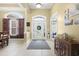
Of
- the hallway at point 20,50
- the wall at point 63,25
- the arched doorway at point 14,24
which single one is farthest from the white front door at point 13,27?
the wall at point 63,25

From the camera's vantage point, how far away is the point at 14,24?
168 inches

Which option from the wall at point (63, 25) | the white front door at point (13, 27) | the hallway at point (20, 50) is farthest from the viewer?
the white front door at point (13, 27)

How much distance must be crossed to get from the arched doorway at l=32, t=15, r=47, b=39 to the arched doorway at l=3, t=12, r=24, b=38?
1.31ft

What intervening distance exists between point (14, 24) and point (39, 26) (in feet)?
2.34

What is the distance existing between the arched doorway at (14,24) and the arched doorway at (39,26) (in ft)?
1.31

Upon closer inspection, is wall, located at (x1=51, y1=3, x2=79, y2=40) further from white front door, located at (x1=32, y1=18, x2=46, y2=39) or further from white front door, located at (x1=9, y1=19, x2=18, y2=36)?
white front door, located at (x1=9, y1=19, x2=18, y2=36)

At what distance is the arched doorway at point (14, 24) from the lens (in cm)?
405

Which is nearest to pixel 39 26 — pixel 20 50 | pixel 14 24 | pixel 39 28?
pixel 39 28

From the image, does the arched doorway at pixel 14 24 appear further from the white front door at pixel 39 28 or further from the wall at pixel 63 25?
the wall at pixel 63 25

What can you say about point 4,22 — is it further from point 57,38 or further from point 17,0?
point 57,38

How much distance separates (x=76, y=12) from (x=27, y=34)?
141 centimetres

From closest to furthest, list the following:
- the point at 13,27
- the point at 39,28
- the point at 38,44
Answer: the point at 39,28 < the point at 13,27 < the point at 38,44

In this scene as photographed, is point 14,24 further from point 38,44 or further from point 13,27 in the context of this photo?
point 38,44

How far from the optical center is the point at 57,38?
13.3ft
